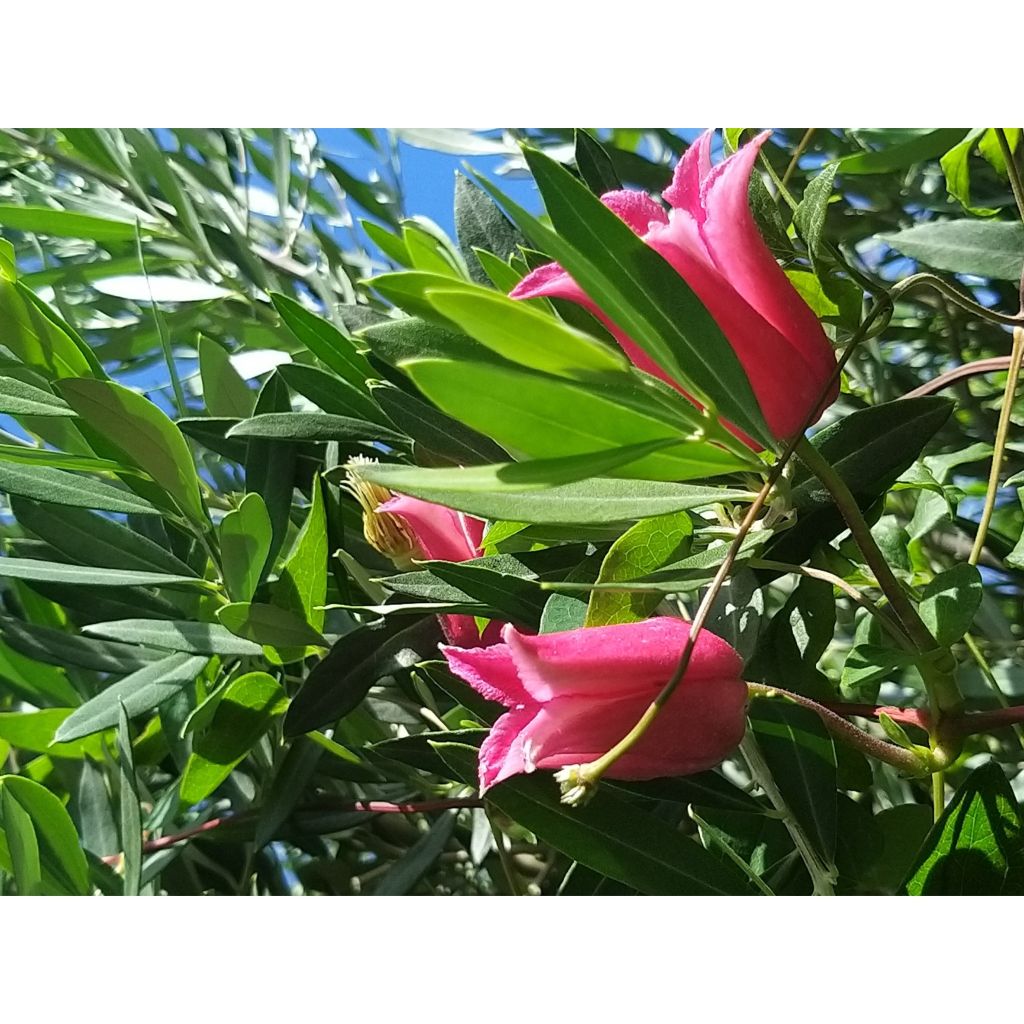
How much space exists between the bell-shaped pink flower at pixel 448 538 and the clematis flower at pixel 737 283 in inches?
5.2

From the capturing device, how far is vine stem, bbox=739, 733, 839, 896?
15.8 inches

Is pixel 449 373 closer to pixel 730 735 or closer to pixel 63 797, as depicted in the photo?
pixel 730 735

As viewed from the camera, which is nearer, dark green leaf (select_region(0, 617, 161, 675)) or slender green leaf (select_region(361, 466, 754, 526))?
slender green leaf (select_region(361, 466, 754, 526))

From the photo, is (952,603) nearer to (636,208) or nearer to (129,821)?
(636,208)

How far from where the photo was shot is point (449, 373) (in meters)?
0.26

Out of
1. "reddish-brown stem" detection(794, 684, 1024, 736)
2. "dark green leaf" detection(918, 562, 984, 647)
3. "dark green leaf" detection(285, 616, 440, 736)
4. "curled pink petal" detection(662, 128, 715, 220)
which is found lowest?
"dark green leaf" detection(285, 616, 440, 736)

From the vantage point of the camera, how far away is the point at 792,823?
406 millimetres

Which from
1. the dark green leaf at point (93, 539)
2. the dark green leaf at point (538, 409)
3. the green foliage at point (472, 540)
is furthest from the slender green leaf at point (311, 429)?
the dark green leaf at point (538, 409)

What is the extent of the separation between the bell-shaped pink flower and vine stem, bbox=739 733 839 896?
112 mm

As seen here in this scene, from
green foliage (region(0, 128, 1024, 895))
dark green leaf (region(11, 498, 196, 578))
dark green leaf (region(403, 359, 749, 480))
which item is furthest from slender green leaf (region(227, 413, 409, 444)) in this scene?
dark green leaf (region(403, 359, 749, 480))

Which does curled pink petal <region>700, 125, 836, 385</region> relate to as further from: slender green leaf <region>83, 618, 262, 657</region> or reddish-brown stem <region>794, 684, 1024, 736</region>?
slender green leaf <region>83, 618, 262, 657</region>

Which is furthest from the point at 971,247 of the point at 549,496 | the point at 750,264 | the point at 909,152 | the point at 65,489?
the point at 65,489

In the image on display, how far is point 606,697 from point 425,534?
0.53 ft
